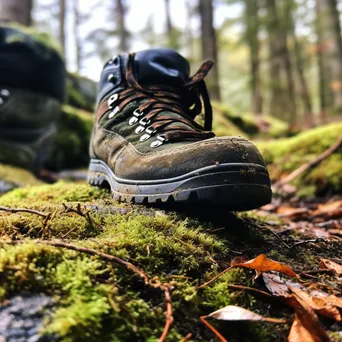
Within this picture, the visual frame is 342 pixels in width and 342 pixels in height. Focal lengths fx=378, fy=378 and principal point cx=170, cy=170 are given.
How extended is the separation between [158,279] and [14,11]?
234 inches

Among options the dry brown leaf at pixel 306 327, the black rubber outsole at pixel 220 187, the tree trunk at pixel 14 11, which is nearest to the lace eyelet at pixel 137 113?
the black rubber outsole at pixel 220 187

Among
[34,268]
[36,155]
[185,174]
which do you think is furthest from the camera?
[36,155]

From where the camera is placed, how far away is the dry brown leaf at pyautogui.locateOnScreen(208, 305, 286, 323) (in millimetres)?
873

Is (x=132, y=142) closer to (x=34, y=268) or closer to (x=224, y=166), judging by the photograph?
(x=224, y=166)

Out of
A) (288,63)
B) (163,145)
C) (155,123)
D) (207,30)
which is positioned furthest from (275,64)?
(163,145)

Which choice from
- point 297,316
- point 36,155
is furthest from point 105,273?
point 36,155

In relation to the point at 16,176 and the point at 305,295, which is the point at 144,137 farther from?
the point at 16,176

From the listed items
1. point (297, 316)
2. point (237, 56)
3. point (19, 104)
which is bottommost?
point (297, 316)

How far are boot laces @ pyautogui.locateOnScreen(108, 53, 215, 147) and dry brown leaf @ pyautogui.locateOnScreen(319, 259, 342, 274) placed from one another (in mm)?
664

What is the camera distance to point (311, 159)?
396 centimetres

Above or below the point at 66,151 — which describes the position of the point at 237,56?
above

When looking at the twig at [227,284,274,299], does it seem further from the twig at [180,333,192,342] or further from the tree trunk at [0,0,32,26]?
the tree trunk at [0,0,32,26]

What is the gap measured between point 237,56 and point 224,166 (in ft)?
88.2

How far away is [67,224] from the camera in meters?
1.21
